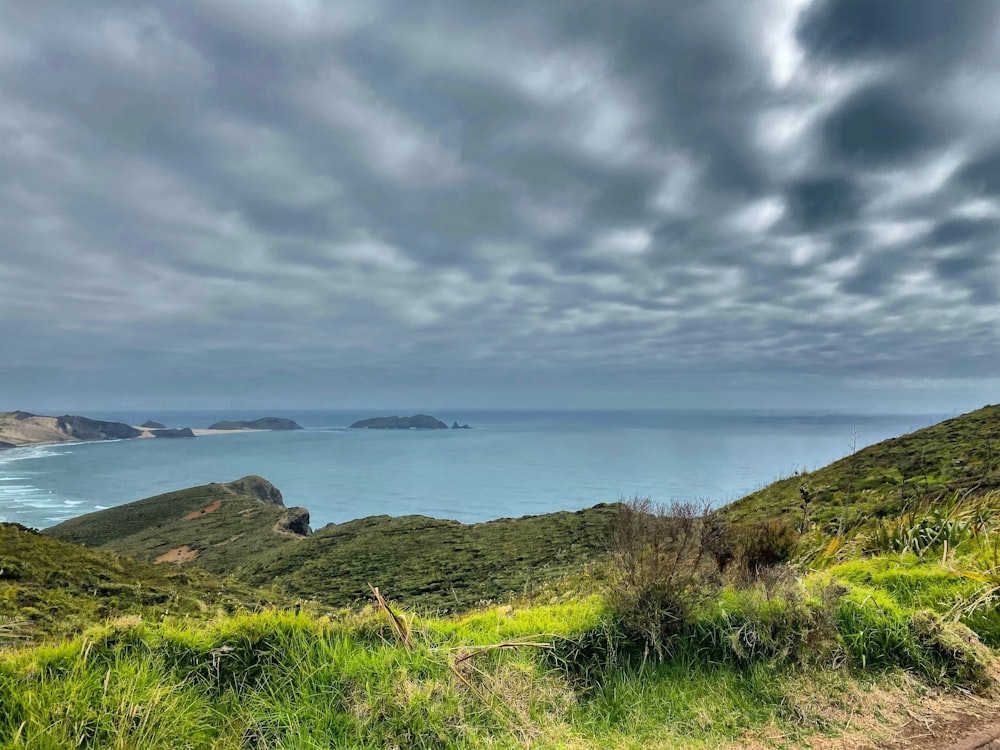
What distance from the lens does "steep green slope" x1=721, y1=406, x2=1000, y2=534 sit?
349 inches

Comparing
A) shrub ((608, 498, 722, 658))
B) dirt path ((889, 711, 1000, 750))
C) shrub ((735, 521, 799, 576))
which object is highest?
shrub ((608, 498, 722, 658))

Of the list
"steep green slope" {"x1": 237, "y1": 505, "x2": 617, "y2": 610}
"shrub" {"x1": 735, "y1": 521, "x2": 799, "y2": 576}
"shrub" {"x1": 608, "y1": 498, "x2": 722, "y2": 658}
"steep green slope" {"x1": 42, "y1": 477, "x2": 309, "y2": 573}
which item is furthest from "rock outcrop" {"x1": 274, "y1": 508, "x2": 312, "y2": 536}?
"shrub" {"x1": 608, "y1": 498, "x2": 722, "y2": 658}

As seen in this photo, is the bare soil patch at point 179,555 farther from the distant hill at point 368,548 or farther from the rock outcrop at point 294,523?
the rock outcrop at point 294,523

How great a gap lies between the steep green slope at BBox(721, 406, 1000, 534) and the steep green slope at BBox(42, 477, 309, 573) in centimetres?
3336

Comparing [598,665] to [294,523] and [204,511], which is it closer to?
[294,523]

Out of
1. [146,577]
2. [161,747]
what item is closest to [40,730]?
[161,747]

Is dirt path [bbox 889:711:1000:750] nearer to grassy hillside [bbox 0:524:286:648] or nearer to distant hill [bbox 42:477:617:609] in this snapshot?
distant hill [bbox 42:477:617:609]

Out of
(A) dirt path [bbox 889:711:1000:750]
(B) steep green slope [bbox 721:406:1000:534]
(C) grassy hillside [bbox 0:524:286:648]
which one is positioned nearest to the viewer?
(A) dirt path [bbox 889:711:1000:750]

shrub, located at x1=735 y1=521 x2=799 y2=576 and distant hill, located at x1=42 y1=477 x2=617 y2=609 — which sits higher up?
shrub, located at x1=735 y1=521 x2=799 y2=576

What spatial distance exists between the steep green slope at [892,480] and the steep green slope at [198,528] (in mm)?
33360

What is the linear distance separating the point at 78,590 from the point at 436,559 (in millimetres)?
19635

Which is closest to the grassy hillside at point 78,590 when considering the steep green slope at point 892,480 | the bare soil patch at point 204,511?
the steep green slope at point 892,480

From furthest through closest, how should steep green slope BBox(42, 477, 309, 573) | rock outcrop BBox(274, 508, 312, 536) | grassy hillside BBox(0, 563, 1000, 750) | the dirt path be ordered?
rock outcrop BBox(274, 508, 312, 536) → steep green slope BBox(42, 477, 309, 573) → the dirt path → grassy hillside BBox(0, 563, 1000, 750)

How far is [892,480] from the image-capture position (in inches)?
472
